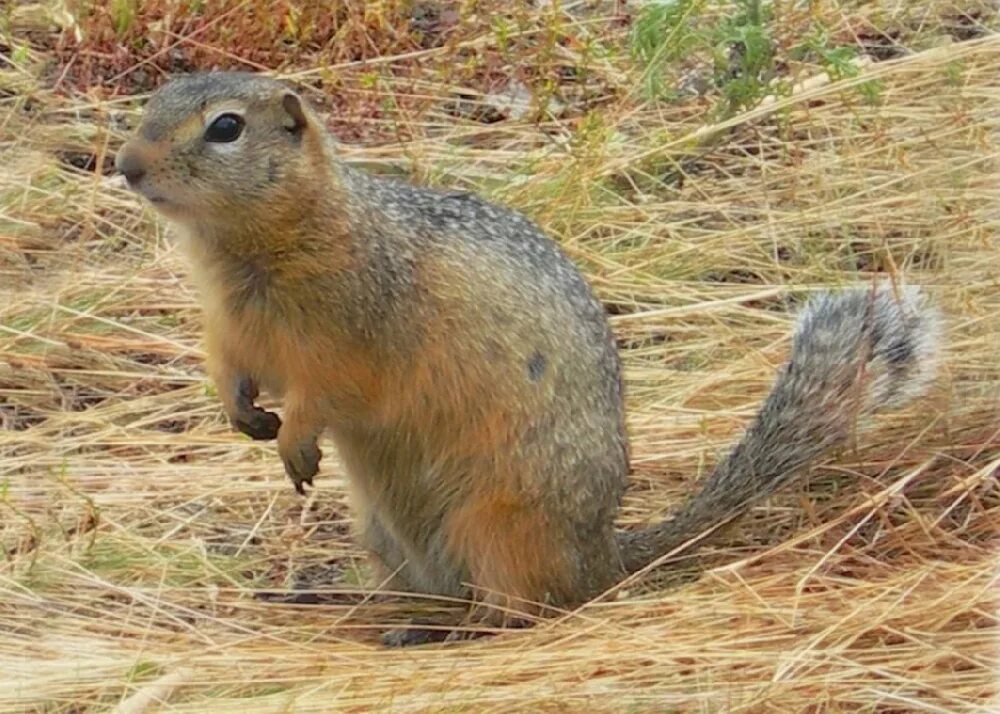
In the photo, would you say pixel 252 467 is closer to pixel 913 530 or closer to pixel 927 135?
pixel 913 530

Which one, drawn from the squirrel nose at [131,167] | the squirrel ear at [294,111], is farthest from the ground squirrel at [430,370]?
the squirrel nose at [131,167]

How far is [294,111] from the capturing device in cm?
353

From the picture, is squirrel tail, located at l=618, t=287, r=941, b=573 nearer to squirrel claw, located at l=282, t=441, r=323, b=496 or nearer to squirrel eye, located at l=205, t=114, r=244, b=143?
squirrel claw, located at l=282, t=441, r=323, b=496

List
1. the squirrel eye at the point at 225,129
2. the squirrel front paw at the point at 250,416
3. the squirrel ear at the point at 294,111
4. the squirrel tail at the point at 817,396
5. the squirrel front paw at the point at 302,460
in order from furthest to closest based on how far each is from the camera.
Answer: the squirrel tail at the point at 817,396
the squirrel front paw at the point at 250,416
the squirrel front paw at the point at 302,460
the squirrel ear at the point at 294,111
the squirrel eye at the point at 225,129

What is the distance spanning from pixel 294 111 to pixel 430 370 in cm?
55

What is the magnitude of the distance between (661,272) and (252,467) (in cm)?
137

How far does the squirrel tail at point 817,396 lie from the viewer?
393cm

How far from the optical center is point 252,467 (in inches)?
176

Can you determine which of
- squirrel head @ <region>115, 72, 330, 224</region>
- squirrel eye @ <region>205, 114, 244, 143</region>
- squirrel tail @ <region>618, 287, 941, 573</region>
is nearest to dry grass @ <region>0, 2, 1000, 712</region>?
squirrel tail @ <region>618, 287, 941, 573</region>

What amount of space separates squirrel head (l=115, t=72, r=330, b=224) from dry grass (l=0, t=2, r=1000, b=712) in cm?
82

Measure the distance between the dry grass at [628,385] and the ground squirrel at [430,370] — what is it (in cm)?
15

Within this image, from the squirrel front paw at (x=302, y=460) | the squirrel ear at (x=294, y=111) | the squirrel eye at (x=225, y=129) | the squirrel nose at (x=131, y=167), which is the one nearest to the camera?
the squirrel nose at (x=131, y=167)

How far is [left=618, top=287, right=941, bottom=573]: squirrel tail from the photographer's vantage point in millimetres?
3932

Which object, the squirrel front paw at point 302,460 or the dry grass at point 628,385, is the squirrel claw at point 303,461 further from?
the dry grass at point 628,385
